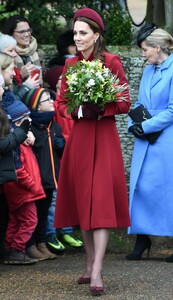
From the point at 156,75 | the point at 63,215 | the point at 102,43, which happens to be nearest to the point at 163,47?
the point at 156,75

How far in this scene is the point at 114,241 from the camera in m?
10.4

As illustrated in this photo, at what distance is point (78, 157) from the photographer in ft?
A: 26.8

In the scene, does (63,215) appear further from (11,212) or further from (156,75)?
(156,75)

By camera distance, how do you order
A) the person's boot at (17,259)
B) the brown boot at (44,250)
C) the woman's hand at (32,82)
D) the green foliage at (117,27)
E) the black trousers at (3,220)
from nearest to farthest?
the person's boot at (17,259)
the black trousers at (3,220)
the brown boot at (44,250)
the woman's hand at (32,82)
the green foliage at (117,27)

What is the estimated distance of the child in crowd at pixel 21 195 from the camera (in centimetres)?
899

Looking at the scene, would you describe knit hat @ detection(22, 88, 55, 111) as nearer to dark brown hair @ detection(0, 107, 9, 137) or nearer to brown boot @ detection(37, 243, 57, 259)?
dark brown hair @ detection(0, 107, 9, 137)

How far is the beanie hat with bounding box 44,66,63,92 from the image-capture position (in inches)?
410

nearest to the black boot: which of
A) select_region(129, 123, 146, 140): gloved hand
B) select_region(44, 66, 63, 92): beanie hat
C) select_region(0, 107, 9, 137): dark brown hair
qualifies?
select_region(129, 123, 146, 140): gloved hand

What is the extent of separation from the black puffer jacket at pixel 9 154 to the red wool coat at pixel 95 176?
0.46 meters

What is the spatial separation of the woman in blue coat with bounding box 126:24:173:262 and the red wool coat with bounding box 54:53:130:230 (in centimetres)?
130

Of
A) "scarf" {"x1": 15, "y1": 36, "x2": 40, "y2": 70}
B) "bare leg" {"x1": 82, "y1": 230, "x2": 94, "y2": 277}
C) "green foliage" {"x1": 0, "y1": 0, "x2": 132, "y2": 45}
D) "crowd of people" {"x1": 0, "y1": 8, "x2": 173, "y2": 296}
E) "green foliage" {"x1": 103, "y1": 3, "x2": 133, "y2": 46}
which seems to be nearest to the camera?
"crowd of people" {"x1": 0, "y1": 8, "x2": 173, "y2": 296}

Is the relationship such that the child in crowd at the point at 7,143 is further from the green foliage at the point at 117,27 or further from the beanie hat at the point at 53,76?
the green foliage at the point at 117,27

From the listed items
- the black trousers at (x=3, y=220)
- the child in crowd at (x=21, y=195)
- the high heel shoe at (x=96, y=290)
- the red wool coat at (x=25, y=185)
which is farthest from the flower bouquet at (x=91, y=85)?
the black trousers at (x=3, y=220)

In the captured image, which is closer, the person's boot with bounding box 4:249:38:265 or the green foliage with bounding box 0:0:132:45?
the person's boot with bounding box 4:249:38:265
